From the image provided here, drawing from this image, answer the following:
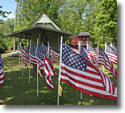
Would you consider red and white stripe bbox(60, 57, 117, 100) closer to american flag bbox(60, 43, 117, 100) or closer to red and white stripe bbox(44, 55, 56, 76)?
american flag bbox(60, 43, 117, 100)

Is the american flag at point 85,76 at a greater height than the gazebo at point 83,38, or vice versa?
the gazebo at point 83,38

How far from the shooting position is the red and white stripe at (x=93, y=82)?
3840 millimetres

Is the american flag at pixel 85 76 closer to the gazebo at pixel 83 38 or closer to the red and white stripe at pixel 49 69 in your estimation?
the red and white stripe at pixel 49 69

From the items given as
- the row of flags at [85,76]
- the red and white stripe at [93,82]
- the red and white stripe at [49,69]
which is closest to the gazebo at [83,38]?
the red and white stripe at [49,69]

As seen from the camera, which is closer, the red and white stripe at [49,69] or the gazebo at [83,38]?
the red and white stripe at [49,69]

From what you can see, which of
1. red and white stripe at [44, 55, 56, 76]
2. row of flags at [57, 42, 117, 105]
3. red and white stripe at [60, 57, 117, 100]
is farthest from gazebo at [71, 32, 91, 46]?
red and white stripe at [60, 57, 117, 100]

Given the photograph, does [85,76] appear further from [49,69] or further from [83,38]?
[83,38]

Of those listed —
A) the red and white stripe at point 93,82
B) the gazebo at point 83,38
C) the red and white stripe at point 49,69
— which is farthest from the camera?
the gazebo at point 83,38

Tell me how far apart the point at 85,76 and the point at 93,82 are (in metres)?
0.29

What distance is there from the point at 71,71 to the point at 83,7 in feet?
128

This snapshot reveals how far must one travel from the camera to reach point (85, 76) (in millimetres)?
3971

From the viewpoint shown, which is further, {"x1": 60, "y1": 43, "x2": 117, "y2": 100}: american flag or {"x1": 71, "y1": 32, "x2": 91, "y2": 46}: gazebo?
{"x1": 71, "y1": 32, "x2": 91, "y2": 46}: gazebo

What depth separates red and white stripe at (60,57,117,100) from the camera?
3.84 m

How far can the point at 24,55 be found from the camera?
28.8ft
